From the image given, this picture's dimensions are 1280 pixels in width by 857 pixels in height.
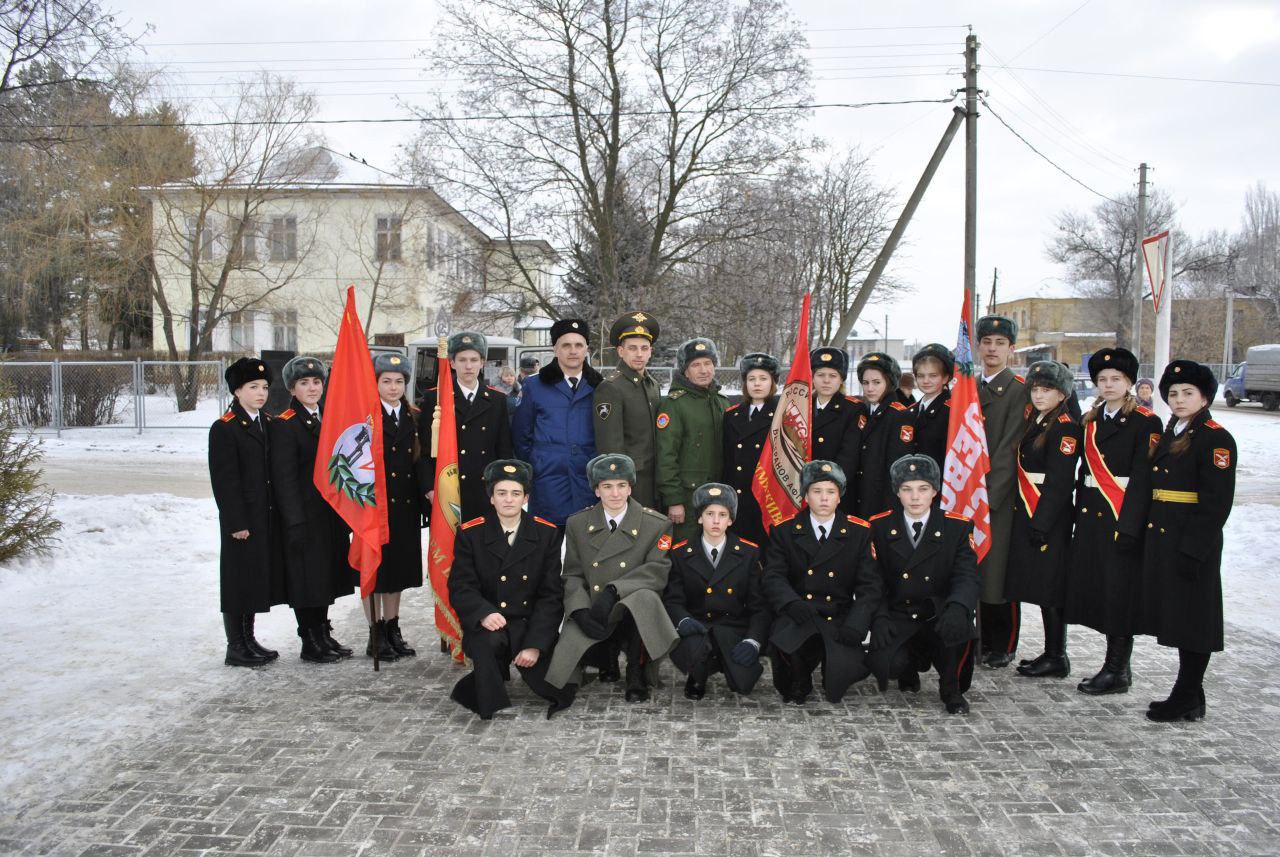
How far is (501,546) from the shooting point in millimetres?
5203

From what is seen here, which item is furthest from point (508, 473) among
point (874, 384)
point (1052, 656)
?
point (1052, 656)

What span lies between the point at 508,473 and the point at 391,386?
4.04 ft

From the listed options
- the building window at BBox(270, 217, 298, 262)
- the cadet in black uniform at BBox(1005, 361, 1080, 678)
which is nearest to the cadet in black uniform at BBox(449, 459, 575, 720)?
the cadet in black uniform at BBox(1005, 361, 1080, 678)

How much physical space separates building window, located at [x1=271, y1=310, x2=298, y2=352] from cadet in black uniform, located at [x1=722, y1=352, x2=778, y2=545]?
3388 cm

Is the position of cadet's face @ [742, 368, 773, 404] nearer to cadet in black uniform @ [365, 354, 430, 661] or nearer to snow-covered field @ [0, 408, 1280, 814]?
cadet in black uniform @ [365, 354, 430, 661]

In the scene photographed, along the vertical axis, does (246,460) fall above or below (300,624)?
above

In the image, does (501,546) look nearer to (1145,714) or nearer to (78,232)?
(1145,714)

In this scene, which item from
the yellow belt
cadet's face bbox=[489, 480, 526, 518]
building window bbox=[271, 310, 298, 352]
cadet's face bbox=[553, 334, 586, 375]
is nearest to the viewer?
the yellow belt

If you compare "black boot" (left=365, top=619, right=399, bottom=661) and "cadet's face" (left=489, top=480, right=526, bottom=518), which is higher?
"cadet's face" (left=489, top=480, right=526, bottom=518)

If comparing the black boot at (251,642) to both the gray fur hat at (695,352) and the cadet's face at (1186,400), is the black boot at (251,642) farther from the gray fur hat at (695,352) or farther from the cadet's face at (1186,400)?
the cadet's face at (1186,400)

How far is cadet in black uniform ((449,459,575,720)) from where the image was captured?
489cm

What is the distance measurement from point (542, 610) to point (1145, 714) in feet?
10.9

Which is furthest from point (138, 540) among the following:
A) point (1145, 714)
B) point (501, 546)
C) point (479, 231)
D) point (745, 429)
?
point (479, 231)

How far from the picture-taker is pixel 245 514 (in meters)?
5.50
